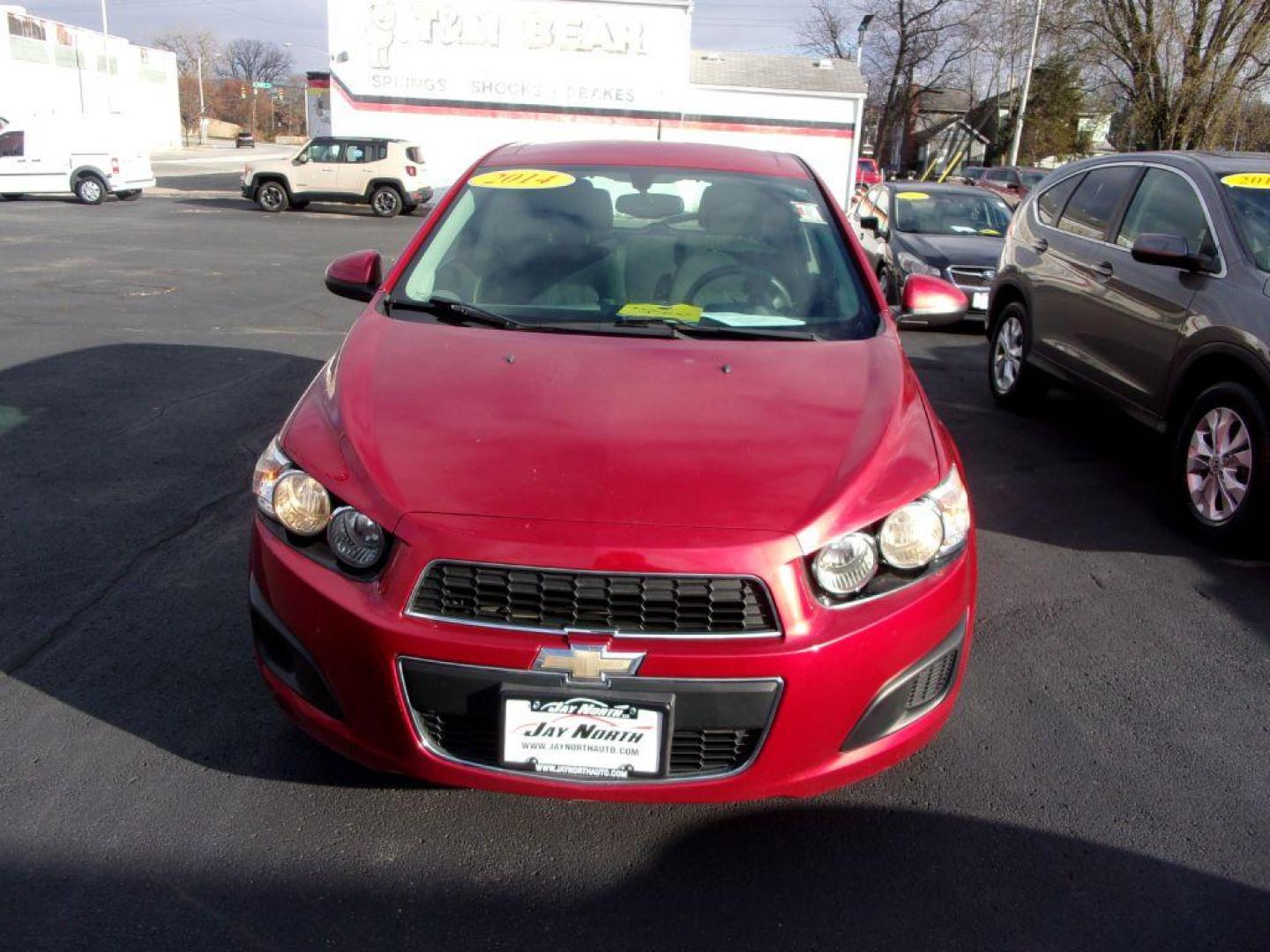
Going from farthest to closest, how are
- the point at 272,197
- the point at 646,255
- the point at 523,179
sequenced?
the point at 272,197, the point at 523,179, the point at 646,255

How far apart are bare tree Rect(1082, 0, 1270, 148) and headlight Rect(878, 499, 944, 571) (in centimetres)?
3282

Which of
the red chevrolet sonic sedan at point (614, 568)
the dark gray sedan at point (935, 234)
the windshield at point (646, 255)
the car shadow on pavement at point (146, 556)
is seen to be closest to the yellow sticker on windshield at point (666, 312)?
the windshield at point (646, 255)

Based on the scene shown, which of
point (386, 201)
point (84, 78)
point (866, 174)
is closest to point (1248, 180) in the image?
point (386, 201)

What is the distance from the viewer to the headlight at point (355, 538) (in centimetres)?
251

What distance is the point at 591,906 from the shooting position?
252 cm

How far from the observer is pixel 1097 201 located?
21.2ft

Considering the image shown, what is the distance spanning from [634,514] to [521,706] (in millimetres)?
483

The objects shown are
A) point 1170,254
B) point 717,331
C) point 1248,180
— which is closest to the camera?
point 717,331

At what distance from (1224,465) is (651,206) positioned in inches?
113

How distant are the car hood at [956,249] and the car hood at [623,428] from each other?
24.9ft

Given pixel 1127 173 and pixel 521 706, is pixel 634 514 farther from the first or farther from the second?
pixel 1127 173

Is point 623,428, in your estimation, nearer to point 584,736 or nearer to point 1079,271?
point 584,736

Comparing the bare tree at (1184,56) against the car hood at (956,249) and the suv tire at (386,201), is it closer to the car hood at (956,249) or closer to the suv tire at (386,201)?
the suv tire at (386,201)

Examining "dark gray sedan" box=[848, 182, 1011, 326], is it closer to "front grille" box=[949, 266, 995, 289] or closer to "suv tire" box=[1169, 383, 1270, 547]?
"front grille" box=[949, 266, 995, 289]
